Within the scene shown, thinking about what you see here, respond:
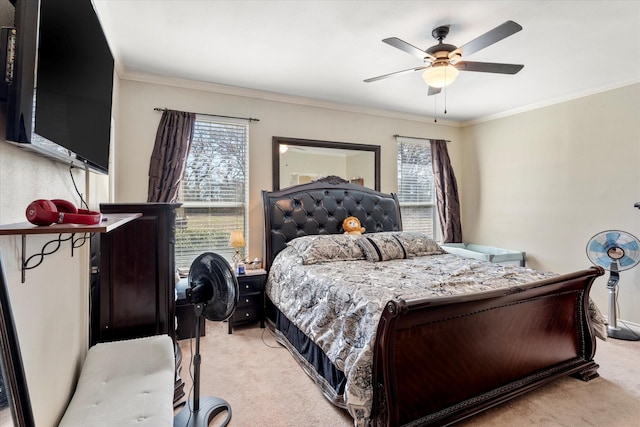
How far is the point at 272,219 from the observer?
3469mm

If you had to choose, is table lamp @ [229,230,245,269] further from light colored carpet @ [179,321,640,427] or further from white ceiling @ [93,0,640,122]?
white ceiling @ [93,0,640,122]

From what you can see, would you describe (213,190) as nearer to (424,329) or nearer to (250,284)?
(250,284)

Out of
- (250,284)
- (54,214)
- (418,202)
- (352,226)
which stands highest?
(418,202)

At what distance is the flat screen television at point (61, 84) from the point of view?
0.83 m

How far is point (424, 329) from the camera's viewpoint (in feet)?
5.49

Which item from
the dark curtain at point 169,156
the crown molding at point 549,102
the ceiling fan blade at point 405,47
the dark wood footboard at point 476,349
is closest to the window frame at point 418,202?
the crown molding at point 549,102

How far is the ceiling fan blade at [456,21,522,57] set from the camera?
179 cm

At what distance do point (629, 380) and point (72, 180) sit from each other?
12.5 ft

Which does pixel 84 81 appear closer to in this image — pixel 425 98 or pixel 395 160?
pixel 425 98

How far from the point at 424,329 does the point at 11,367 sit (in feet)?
5.27

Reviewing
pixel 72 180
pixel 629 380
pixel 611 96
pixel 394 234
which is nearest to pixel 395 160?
pixel 394 234

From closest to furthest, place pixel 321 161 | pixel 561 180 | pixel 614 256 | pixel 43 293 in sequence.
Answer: pixel 43 293 < pixel 614 256 < pixel 561 180 < pixel 321 161

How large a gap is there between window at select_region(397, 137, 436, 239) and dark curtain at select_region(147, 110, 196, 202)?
287 centimetres

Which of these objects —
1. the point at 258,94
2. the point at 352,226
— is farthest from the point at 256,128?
the point at 352,226
